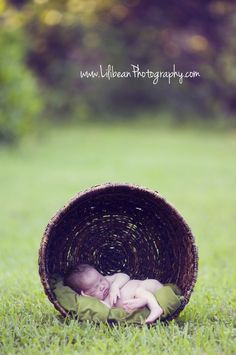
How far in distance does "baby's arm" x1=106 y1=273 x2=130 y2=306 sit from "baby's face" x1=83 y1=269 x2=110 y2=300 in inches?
2.7

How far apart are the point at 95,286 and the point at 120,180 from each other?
22.9 ft

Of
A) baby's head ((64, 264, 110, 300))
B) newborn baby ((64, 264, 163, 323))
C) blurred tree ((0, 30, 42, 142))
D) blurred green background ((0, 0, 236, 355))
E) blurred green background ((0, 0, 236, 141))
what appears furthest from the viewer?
blurred green background ((0, 0, 236, 141))

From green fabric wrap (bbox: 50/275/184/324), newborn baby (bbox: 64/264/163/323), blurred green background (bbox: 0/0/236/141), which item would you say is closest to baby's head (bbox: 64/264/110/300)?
newborn baby (bbox: 64/264/163/323)

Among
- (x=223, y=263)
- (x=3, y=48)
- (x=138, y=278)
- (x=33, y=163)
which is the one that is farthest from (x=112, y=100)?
(x=138, y=278)

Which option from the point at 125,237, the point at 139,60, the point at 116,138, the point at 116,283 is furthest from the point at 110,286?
the point at 139,60

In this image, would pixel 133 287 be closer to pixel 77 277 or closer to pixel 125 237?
pixel 77 277

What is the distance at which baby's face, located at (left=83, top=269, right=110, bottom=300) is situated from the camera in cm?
400

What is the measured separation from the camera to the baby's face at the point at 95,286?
158 inches

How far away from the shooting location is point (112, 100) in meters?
24.9

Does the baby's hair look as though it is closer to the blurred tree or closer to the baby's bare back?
the baby's bare back

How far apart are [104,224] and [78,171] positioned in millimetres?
8191

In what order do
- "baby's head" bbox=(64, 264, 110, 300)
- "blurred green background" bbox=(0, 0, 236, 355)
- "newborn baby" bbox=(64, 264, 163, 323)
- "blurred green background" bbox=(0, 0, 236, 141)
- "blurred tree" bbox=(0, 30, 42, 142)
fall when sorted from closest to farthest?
1. "blurred green background" bbox=(0, 0, 236, 355)
2. "newborn baby" bbox=(64, 264, 163, 323)
3. "baby's head" bbox=(64, 264, 110, 300)
4. "blurred tree" bbox=(0, 30, 42, 142)
5. "blurred green background" bbox=(0, 0, 236, 141)

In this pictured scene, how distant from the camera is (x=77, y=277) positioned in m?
4.00

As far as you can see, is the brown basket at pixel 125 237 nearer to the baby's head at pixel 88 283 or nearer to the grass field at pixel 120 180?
the baby's head at pixel 88 283
